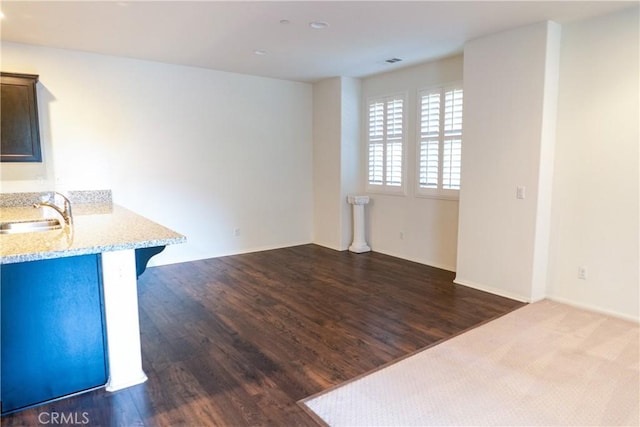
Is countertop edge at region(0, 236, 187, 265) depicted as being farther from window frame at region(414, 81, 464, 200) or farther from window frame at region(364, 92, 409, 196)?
window frame at region(364, 92, 409, 196)

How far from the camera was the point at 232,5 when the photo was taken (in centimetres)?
312

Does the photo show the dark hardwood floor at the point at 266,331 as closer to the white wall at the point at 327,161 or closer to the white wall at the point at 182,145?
the white wall at the point at 182,145

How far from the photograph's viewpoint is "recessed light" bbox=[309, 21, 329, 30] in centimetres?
352

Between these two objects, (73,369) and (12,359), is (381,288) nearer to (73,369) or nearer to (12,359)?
(73,369)

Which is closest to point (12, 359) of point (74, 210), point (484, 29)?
point (74, 210)

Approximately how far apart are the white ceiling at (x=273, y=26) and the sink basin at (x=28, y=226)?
65.9 inches

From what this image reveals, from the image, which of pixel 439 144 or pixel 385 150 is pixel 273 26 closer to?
pixel 439 144

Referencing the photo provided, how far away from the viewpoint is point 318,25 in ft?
11.8

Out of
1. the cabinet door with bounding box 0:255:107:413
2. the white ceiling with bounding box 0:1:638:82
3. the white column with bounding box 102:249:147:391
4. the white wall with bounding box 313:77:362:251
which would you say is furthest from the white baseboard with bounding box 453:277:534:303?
the cabinet door with bounding box 0:255:107:413

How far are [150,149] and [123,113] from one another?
0.51 metres

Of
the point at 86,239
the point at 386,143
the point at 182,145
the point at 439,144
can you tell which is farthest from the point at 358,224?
the point at 86,239

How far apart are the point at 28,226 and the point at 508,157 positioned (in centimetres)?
411

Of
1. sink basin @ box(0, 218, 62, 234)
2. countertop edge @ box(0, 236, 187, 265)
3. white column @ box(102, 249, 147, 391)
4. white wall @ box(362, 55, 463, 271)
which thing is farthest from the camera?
white wall @ box(362, 55, 463, 271)

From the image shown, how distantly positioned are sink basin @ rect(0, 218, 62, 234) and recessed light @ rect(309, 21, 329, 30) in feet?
8.48
